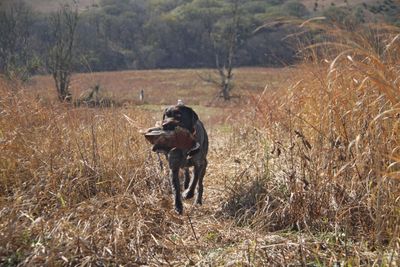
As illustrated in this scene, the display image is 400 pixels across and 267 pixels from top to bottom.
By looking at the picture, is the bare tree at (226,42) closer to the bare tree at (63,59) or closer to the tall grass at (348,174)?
the bare tree at (63,59)

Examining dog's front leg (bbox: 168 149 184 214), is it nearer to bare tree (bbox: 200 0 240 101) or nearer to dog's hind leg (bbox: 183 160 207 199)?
dog's hind leg (bbox: 183 160 207 199)

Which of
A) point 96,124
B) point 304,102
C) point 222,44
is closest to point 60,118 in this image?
point 96,124

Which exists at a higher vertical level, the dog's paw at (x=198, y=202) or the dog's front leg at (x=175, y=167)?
the dog's front leg at (x=175, y=167)

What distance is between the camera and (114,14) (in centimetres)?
4769

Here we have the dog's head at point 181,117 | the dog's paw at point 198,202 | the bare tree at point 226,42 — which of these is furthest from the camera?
the bare tree at point 226,42

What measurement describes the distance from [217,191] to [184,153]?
2.35ft

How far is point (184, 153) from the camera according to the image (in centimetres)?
429

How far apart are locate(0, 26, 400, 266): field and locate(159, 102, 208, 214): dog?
14 centimetres

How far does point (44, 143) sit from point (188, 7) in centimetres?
5003

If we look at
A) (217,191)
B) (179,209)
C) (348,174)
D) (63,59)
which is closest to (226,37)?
(63,59)

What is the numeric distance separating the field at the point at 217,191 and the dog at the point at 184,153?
Result: 0.14m

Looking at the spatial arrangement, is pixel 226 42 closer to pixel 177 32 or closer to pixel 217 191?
pixel 177 32

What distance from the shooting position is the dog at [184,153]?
163 inches

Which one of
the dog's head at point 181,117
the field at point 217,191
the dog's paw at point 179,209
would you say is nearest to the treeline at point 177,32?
the field at point 217,191
